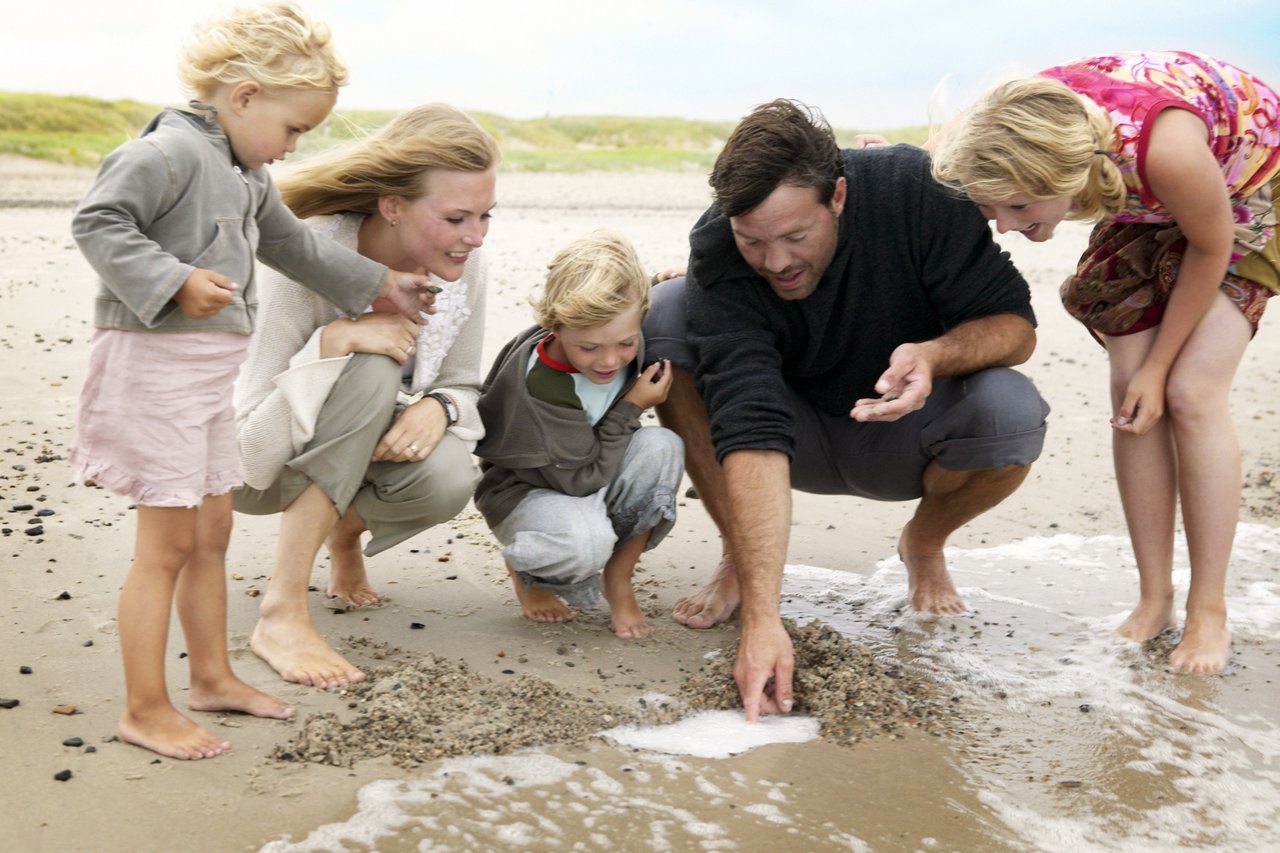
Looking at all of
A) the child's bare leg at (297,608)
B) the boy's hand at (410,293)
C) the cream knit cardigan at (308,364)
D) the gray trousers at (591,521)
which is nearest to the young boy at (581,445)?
the gray trousers at (591,521)

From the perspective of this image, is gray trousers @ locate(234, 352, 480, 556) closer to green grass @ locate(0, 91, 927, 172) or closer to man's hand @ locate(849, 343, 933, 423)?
man's hand @ locate(849, 343, 933, 423)

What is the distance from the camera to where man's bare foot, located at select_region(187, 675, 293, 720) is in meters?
2.78

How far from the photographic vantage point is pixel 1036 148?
2.95m

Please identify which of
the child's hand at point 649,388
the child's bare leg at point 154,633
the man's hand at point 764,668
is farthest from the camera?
the child's hand at point 649,388

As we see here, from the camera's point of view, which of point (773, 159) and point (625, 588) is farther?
point (625, 588)

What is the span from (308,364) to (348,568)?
2.25ft

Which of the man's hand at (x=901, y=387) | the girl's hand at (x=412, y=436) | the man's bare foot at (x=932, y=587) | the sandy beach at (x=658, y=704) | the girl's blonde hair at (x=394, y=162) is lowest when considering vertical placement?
the sandy beach at (x=658, y=704)

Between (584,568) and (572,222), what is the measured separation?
1199 cm

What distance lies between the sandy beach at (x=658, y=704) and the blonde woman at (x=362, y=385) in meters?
0.30

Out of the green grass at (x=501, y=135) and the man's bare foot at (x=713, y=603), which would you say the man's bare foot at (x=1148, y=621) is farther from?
the green grass at (x=501, y=135)

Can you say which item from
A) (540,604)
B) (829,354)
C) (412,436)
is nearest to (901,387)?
(829,354)

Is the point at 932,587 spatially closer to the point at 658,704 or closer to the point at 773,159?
the point at 658,704

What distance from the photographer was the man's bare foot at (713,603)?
11.7 ft

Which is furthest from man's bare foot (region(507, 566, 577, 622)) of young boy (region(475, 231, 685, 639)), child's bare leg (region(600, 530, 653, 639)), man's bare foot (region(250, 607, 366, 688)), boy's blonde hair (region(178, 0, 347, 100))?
boy's blonde hair (region(178, 0, 347, 100))
